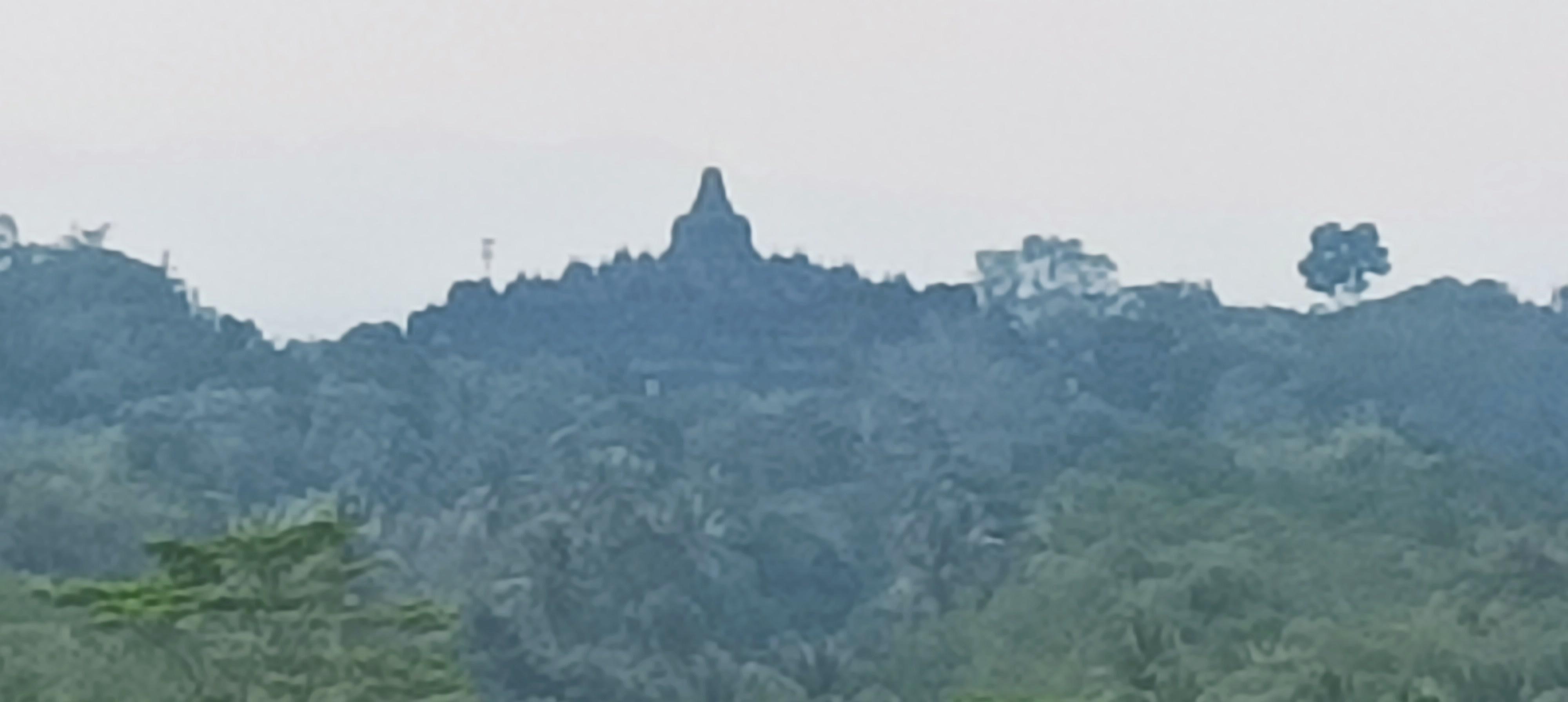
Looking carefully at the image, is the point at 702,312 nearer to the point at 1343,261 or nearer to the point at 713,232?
the point at 713,232

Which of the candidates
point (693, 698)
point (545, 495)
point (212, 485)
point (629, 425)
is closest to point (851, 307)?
point (629, 425)

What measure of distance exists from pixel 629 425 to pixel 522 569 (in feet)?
108

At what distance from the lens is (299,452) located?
322 feet

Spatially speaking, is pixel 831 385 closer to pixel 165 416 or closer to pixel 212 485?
pixel 165 416

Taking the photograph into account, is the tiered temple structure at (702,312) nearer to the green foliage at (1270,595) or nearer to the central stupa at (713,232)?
the central stupa at (713,232)

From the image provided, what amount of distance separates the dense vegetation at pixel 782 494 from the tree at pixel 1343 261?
0.59 ft

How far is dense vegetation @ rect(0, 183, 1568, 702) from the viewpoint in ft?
146

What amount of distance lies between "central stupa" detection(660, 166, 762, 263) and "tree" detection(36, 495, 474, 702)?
92.9 metres

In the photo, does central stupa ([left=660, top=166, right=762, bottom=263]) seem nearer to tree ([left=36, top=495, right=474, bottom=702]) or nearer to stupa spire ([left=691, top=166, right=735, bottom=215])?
stupa spire ([left=691, top=166, right=735, bottom=215])

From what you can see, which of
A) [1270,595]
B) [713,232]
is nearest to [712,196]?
[713,232]

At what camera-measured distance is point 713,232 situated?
133500mm

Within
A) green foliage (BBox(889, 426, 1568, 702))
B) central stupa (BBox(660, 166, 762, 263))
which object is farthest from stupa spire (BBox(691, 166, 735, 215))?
green foliage (BBox(889, 426, 1568, 702))

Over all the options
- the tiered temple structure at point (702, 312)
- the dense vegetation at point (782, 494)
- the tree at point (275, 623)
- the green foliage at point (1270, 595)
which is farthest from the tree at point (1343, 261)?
the tree at point (275, 623)

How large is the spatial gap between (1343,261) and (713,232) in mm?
26261
